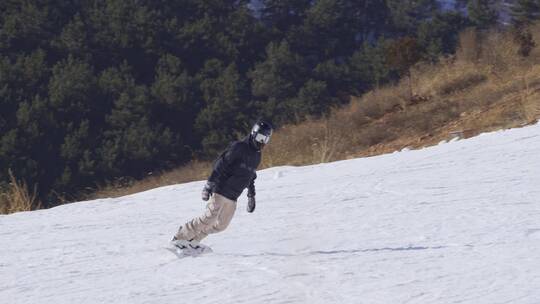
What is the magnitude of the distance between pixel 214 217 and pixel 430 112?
13560 mm

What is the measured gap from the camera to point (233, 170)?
8.39 m

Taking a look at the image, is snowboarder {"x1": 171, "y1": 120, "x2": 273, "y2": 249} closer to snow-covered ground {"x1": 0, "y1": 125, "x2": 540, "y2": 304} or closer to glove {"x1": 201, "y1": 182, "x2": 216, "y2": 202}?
glove {"x1": 201, "y1": 182, "x2": 216, "y2": 202}

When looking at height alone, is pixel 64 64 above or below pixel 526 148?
below

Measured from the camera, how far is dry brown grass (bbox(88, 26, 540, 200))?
17.7 m

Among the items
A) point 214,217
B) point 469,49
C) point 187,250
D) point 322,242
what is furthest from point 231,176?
point 469,49

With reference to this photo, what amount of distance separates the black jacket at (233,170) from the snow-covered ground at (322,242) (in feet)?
2.10

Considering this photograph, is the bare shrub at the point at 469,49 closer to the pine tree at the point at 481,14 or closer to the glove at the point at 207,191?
the pine tree at the point at 481,14

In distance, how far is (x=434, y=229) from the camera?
30.1ft

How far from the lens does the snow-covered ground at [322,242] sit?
7.31 m

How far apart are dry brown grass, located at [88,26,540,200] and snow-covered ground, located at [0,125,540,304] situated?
13.1 ft

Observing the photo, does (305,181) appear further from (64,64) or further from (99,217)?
(64,64)

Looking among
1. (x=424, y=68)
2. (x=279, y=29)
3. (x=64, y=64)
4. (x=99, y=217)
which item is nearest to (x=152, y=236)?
(x=99, y=217)

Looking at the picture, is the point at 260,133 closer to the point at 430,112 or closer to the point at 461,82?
the point at 430,112

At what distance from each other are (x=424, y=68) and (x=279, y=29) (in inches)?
690
